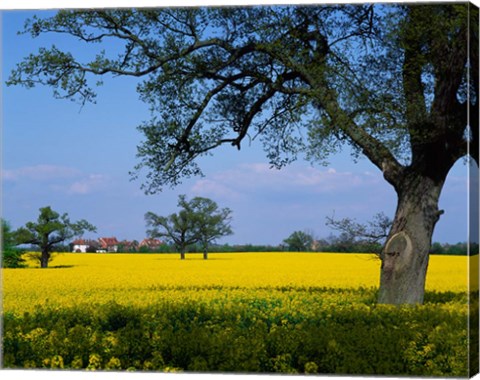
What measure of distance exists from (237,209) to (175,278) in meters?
2.00

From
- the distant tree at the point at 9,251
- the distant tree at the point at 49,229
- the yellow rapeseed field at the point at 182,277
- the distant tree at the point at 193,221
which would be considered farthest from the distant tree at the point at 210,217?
the distant tree at the point at 9,251

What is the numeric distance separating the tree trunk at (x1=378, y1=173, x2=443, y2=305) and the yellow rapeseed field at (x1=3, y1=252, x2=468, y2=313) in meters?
0.21

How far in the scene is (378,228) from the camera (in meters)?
9.97

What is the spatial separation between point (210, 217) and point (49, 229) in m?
1.88

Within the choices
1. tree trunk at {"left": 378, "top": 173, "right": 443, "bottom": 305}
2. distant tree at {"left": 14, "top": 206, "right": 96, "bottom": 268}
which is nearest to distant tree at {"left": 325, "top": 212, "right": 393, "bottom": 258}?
tree trunk at {"left": 378, "top": 173, "right": 443, "bottom": 305}

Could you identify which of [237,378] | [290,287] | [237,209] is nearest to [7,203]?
[237,209]

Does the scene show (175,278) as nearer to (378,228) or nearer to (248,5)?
(378,228)

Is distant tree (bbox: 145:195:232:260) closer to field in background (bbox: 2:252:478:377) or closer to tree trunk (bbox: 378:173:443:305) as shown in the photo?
field in background (bbox: 2:252:478:377)

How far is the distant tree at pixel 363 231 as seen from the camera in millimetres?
9531

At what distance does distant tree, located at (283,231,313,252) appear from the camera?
9586 millimetres

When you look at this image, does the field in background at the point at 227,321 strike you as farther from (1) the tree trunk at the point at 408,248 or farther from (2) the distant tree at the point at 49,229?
(2) the distant tree at the point at 49,229

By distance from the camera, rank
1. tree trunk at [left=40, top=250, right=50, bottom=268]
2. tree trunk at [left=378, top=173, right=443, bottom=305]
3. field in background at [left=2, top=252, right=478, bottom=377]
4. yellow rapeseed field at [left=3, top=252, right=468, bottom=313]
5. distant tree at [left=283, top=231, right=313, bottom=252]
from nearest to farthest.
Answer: field in background at [left=2, top=252, right=478, bottom=377] < distant tree at [left=283, top=231, right=313, bottom=252] < tree trunk at [left=378, top=173, right=443, bottom=305] < yellow rapeseed field at [left=3, top=252, right=468, bottom=313] < tree trunk at [left=40, top=250, right=50, bottom=268]

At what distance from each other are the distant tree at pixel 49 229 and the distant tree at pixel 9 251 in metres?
0.10

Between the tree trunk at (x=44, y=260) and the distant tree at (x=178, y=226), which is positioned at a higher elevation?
the distant tree at (x=178, y=226)
